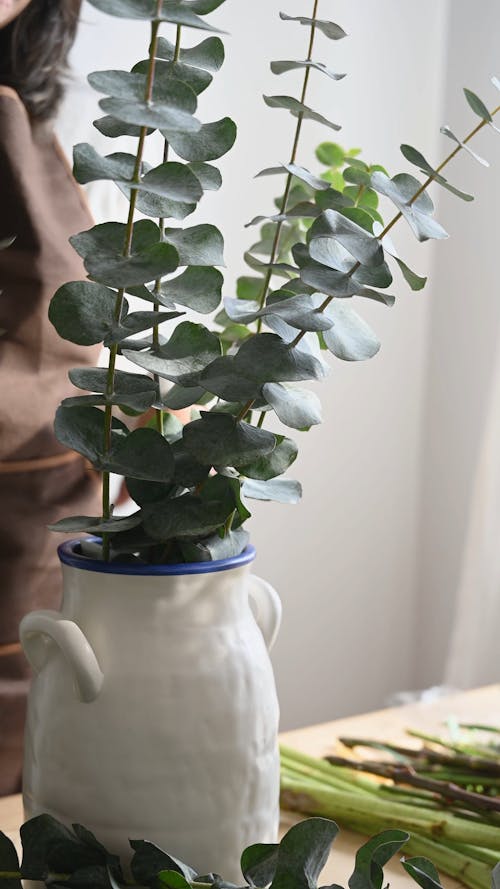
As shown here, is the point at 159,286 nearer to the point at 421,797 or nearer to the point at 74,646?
the point at 74,646

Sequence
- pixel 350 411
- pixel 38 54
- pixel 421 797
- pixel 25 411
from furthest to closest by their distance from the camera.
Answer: pixel 350 411, pixel 38 54, pixel 25 411, pixel 421 797

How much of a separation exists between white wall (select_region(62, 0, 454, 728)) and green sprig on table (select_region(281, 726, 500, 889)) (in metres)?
0.91

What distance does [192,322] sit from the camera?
0.45 metres

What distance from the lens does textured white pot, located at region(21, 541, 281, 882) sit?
0.46 meters

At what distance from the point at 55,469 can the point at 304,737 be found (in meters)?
0.30

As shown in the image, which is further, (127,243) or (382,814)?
(382,814)

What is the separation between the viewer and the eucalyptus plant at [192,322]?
0.41 m

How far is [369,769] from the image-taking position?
28.9 inches

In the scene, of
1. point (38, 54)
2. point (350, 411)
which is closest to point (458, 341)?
point (350, 411)

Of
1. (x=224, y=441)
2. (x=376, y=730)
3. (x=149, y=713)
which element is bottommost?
(x=376, y=730)

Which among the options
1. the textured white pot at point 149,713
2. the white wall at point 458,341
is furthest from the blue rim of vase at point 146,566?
the white wall at point 458,341

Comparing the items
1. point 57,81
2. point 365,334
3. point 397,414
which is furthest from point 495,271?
point 365,334

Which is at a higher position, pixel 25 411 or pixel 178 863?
pixel 25 411

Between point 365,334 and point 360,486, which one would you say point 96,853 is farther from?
point 360,486
